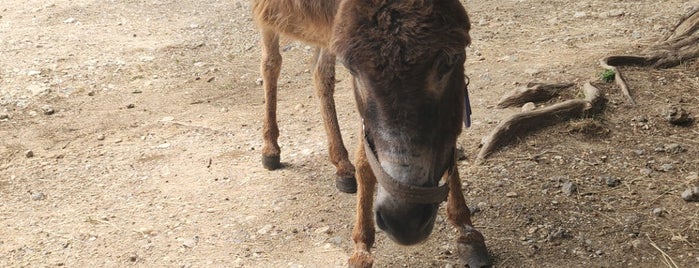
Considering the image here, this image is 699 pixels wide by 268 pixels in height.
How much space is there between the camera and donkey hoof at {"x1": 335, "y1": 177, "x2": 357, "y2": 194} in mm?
4746

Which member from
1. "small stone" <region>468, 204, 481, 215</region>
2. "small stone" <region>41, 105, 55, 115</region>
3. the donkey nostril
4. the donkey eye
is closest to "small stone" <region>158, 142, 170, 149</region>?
"small stone" <region>41, 105, 55, 115</region>

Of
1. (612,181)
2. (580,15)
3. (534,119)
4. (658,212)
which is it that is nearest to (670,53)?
(534,119)

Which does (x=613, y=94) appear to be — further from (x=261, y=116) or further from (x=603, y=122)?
(x=261, y=116)

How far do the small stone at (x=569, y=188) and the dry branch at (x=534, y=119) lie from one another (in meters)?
0.69

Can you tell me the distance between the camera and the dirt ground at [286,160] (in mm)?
3988

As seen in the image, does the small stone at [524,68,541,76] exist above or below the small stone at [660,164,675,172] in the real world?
below

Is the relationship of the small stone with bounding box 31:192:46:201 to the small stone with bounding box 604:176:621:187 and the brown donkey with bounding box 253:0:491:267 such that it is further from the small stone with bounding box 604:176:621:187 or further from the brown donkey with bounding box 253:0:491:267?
the small stone with bounding box 604:176:621:187

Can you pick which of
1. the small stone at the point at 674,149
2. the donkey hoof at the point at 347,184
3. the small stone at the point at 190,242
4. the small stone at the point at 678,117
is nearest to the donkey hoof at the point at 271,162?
the donkey hoof at the point at 347,184

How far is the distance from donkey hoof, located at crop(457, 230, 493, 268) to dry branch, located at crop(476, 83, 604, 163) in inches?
44.5

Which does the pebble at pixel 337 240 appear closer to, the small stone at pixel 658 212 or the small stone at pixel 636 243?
the small stone at pixel 636 243

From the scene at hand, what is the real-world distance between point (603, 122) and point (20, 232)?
14.1ft

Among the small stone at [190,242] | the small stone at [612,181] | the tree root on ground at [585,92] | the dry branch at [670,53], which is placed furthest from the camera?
the dry branch at [670,53]

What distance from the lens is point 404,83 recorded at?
257cm

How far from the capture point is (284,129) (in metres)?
6.09
